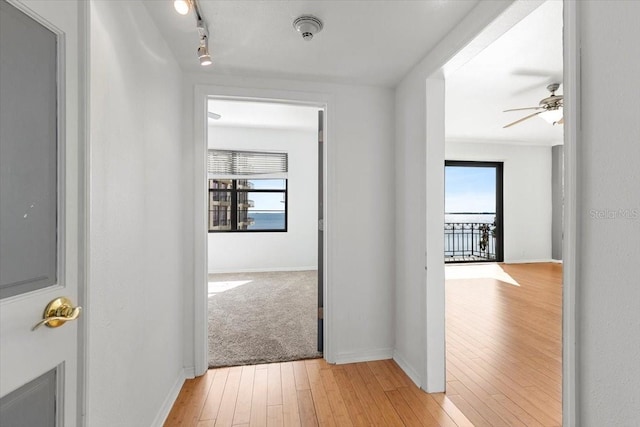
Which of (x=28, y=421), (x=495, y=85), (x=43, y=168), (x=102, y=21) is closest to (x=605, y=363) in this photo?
(x=28, y=421)

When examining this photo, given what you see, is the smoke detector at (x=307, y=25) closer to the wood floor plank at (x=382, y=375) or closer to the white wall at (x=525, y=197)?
the wood floor plank at (x=382, y=375)

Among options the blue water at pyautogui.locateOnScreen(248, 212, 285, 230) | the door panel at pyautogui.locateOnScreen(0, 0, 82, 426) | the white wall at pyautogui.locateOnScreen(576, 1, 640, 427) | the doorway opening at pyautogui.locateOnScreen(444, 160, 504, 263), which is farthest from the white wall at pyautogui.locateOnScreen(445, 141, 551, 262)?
the door panel at pyautogui.locateOnScreen(0, 0, 82, 426)

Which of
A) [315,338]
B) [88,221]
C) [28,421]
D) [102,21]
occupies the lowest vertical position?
[315,338]

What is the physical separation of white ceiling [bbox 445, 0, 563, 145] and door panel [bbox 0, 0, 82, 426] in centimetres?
255

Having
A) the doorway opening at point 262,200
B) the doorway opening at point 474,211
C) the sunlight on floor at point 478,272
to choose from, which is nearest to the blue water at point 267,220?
the doorway opening at point 262,200

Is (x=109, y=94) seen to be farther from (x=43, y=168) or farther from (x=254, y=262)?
(x=254, y=262)

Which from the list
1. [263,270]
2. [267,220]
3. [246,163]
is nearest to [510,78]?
[246,163]

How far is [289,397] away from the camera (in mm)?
2092

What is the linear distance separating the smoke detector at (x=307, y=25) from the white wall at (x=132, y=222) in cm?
84

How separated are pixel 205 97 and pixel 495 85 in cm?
324

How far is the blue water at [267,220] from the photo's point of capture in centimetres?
608

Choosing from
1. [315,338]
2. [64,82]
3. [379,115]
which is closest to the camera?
[64,82]

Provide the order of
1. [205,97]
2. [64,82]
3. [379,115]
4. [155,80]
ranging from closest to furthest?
[64,82], [155,80], [205,97], [379,115]

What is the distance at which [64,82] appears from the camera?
3.10ft
